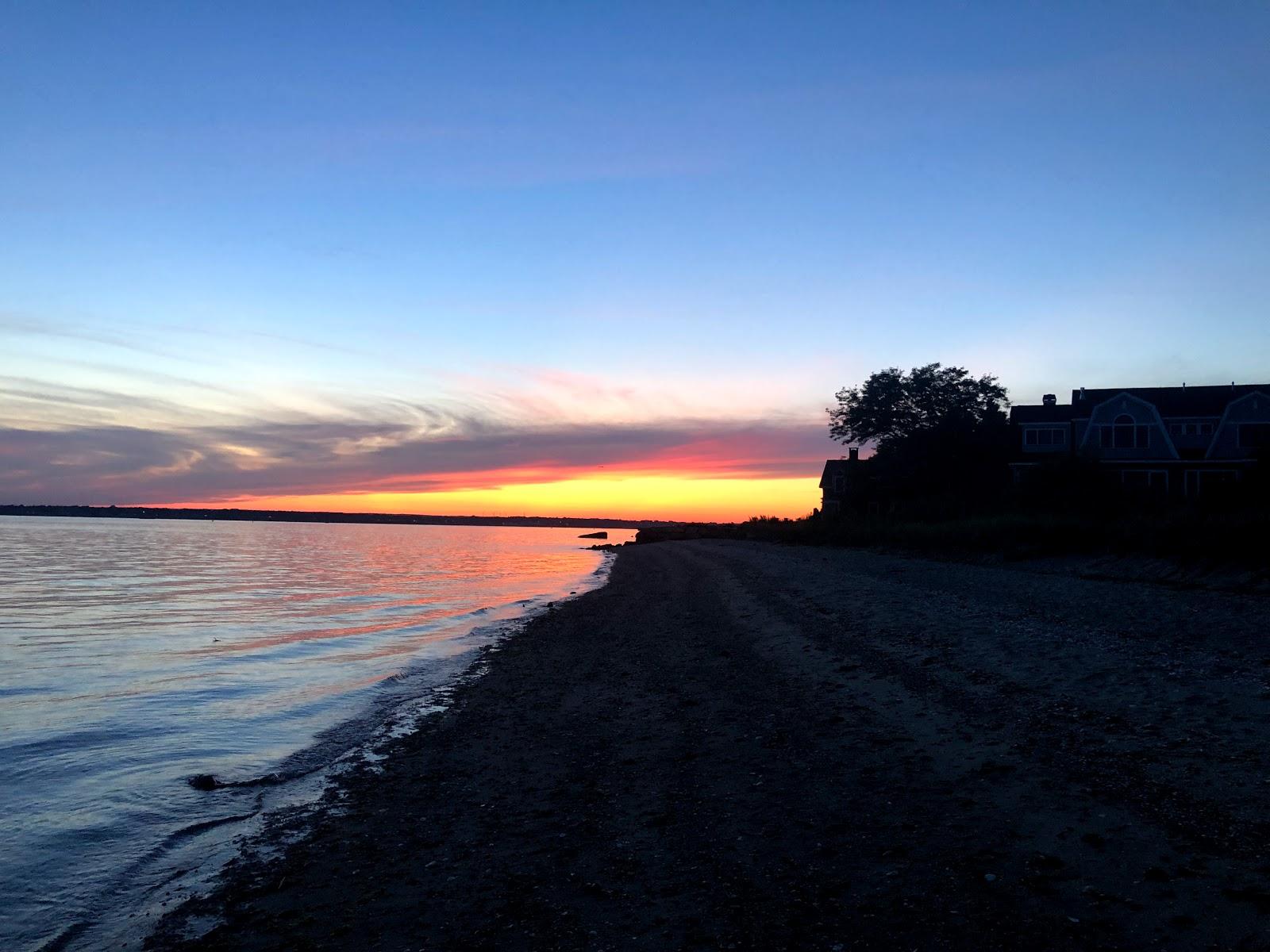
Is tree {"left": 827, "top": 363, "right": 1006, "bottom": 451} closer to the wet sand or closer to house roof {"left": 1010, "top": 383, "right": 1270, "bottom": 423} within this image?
house roof {"left": 1010, "top": 383, "right": 1270, "bottom": 423}

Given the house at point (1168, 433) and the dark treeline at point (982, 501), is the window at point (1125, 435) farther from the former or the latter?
the dark treeline at point (982, 501)

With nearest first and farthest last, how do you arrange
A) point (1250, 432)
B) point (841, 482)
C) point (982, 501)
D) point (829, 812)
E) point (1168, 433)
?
point (829, 812)
point (982, 501)
point (1250, 432)
point (1168, 433)
point (841, 482)

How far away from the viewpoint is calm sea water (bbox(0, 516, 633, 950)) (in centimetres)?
689

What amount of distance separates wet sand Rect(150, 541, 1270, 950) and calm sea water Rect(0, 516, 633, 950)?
0.98 m

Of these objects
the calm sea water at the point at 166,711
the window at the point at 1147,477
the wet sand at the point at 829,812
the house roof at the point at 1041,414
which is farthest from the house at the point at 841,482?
the wet sand at the point at 829,812

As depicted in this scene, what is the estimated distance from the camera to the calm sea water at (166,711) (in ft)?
22.6

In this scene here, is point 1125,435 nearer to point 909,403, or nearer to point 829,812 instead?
point 909,403

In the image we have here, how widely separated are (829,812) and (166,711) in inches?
437

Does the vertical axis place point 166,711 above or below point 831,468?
below

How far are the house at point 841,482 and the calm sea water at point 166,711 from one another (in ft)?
107

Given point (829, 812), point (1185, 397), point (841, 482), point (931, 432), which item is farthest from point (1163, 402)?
point (829, 812)

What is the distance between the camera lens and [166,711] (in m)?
13.0

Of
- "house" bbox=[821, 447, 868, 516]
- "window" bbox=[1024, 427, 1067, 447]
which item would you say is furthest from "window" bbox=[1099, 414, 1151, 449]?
"house" bbox=[821, 447, 868, 516]

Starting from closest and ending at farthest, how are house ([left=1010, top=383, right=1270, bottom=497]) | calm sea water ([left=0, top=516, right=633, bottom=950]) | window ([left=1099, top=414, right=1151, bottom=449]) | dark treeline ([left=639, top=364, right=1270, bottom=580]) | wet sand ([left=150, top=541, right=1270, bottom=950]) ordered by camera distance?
wet sand ([left=150, top=541, right=1270, bottom=950]) → calm sea water ([left=0, top=516, right=633, bottom=950]) → dark treeline ([left=639, top=364, right=1270, bottom=580]) → house ([left=1010, top=383, right=1270, bottom=497]) → window ([left=1099, top=414, right=1151, bottom=449])
